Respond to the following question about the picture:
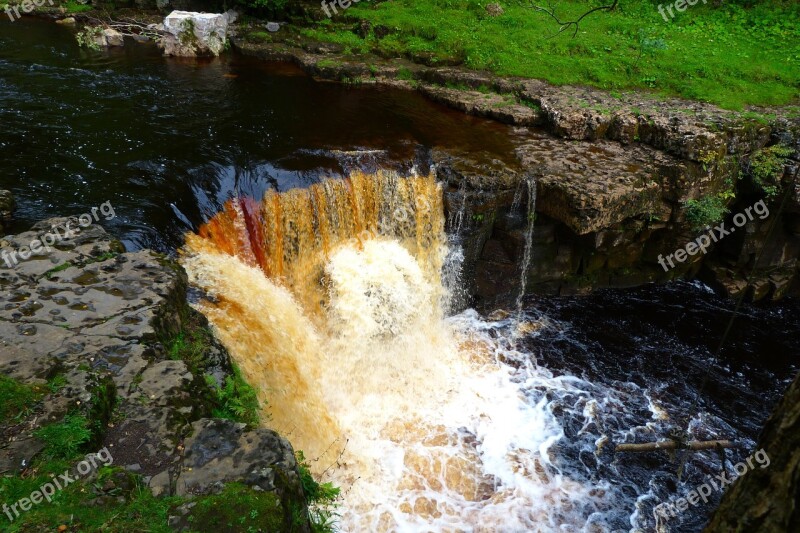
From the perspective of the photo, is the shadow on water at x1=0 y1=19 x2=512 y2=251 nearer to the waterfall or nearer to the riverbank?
the riverbank

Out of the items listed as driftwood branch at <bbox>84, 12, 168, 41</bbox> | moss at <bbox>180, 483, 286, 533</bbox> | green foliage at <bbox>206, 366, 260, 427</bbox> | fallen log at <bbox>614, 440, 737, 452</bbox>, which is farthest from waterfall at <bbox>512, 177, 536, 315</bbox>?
driftwood branch at <bbox>84, 12, 168, 41</bbox>

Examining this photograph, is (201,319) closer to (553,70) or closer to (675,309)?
(675,309)

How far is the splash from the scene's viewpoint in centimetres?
644

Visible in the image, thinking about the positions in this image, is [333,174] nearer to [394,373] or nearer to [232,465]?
[394,373]

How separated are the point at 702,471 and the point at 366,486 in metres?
4.42

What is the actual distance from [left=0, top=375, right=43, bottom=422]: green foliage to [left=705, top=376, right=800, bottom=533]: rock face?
14.2 ft

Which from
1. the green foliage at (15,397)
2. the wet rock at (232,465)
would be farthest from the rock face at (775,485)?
the green foliage at (15,397)

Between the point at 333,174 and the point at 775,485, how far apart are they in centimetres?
769

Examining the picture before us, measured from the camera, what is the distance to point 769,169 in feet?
33.0

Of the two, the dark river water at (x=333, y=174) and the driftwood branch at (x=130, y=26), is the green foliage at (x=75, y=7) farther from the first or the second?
the dark river water at (x=333, y=174)

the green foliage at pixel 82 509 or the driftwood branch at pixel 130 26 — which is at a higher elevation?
the driftwood branch at pixel 130 26

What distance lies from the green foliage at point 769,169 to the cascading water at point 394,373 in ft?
15.1

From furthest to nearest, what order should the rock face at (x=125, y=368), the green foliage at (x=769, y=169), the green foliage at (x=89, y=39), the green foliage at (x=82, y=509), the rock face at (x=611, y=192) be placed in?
the green foliage at (x=89, y=39) < the green foliage at (x=769, y=169) < the rock face at (x=611, y=192) < the rock face at (x=125, y=368) < the green foliage at (x=82, y=509)

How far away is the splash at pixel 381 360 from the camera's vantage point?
6441mm
